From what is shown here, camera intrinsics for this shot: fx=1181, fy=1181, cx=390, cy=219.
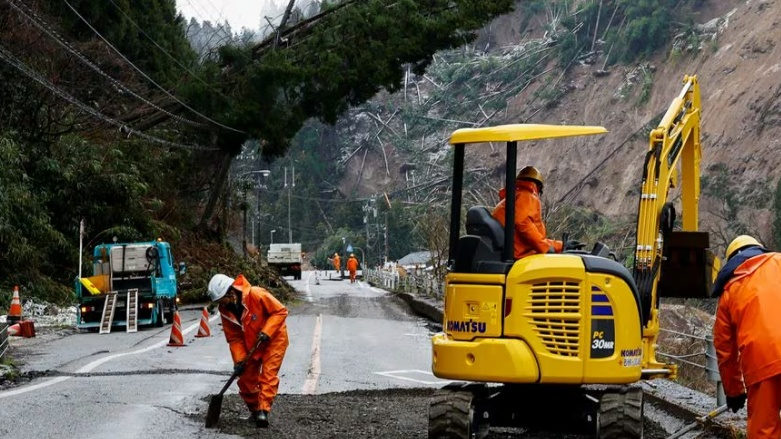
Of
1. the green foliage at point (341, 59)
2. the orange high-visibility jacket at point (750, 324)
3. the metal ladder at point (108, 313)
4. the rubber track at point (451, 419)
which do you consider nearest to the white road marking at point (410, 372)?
the rubber track at point (451, 419)

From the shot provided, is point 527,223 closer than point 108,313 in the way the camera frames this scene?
Yes

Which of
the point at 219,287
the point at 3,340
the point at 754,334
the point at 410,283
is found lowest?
the point at 3,340

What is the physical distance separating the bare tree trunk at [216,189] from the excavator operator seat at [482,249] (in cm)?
3734

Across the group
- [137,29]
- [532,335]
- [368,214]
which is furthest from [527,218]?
[368,214]

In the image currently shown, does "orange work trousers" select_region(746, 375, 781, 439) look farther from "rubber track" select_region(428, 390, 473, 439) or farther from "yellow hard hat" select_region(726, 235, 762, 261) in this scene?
"rubber track" select_region(428, 390, 473, 439)

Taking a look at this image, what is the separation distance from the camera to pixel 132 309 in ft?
88.4

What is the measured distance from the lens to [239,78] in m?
42.6

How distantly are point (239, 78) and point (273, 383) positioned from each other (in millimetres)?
32795

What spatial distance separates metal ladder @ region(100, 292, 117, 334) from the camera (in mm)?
26078

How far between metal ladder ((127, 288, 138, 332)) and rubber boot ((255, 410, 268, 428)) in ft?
54.9

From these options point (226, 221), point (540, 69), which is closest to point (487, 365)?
point (226, 221)

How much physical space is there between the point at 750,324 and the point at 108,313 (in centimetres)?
2124

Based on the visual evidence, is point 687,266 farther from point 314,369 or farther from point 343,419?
point 314,369

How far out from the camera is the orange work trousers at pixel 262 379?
34.9 feet
